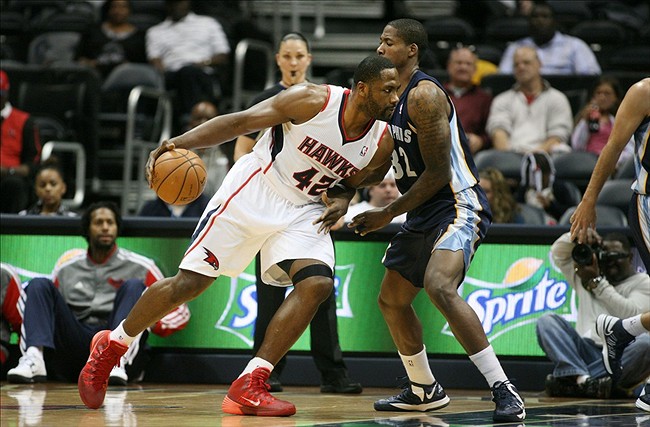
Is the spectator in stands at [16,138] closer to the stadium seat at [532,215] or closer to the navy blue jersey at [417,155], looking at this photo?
the stadium seat at [532,215]

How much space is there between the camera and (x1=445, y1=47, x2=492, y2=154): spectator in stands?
1095 cm

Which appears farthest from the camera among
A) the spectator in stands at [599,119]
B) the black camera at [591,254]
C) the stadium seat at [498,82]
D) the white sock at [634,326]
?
the stadium seat at [498,82]

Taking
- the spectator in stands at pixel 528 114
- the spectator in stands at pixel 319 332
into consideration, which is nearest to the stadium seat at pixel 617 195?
the spectator in stands at pixel 528 114

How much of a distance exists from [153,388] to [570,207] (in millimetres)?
3857

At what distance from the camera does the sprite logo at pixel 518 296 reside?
25.9ft

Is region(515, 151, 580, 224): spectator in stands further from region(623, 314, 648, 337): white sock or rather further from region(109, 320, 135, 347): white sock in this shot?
region(109, 320, 135, 347): white sock

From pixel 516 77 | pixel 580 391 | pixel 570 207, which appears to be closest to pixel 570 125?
pixel 516 77

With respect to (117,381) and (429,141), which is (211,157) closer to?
(117,381)

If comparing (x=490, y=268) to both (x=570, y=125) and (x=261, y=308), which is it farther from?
(x=570, y=125)

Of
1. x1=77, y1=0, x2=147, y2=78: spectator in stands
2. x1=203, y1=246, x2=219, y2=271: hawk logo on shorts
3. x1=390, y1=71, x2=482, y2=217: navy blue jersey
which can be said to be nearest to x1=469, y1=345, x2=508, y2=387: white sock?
x1=390, y1=71, x2=482, y2=217: navy blue jersey

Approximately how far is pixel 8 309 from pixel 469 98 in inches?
198

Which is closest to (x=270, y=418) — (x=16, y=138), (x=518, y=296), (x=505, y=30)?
(x=518, y=296)

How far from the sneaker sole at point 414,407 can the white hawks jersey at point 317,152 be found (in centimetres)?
117

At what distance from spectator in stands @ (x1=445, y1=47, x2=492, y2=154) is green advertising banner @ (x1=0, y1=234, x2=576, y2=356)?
315cm
